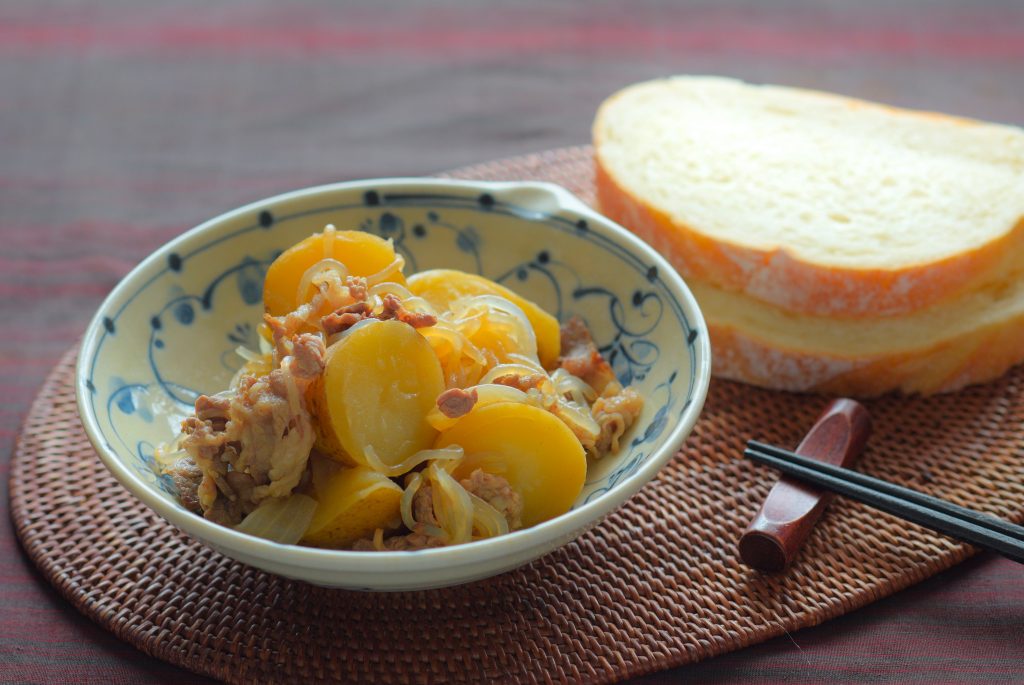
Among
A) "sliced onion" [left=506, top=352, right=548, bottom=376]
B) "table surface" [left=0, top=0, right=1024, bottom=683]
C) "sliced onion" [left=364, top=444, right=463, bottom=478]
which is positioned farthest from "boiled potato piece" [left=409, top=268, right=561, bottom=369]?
"table surface" [left=0, top=0, right=1024, bottom=683]

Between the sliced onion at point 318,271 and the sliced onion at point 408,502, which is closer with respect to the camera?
the sliced onion at point 408,502

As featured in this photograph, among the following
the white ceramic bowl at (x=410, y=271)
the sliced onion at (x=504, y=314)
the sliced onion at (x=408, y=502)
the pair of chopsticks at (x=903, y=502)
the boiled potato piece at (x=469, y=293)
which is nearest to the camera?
the white ceramic bowl at (x=410, y=271)

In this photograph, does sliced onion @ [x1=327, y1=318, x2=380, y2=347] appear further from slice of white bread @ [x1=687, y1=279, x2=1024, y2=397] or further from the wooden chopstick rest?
slice of white bread @ [x1=687, y1=279, x2=1024, y2=397]

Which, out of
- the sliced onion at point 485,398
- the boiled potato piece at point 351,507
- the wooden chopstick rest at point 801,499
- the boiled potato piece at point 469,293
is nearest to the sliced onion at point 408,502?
the boiled potato piece at point 351,507

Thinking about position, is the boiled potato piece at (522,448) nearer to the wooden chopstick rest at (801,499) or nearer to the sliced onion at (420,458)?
the sliced onion at (420,458)

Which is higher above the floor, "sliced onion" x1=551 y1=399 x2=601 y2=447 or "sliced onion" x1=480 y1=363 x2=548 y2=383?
"sliced onion" x1=480 y1=363 x2=548 y2=383

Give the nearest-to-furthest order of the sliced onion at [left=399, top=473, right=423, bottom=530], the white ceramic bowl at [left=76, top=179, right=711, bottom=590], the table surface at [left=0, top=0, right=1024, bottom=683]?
the white ceramic bowl at [left=76, top=179, right=711, bottom=590]
the sliced onion at [left=399, top=473, right=423, bottom=530]
the table surface at [left=0, top=0, right=1024, bottom=683]

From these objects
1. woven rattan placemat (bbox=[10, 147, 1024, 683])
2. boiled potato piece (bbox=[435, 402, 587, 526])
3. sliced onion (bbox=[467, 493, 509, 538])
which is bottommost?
woven rattan placemat (bbox=[10, 147, 1024, 683])
